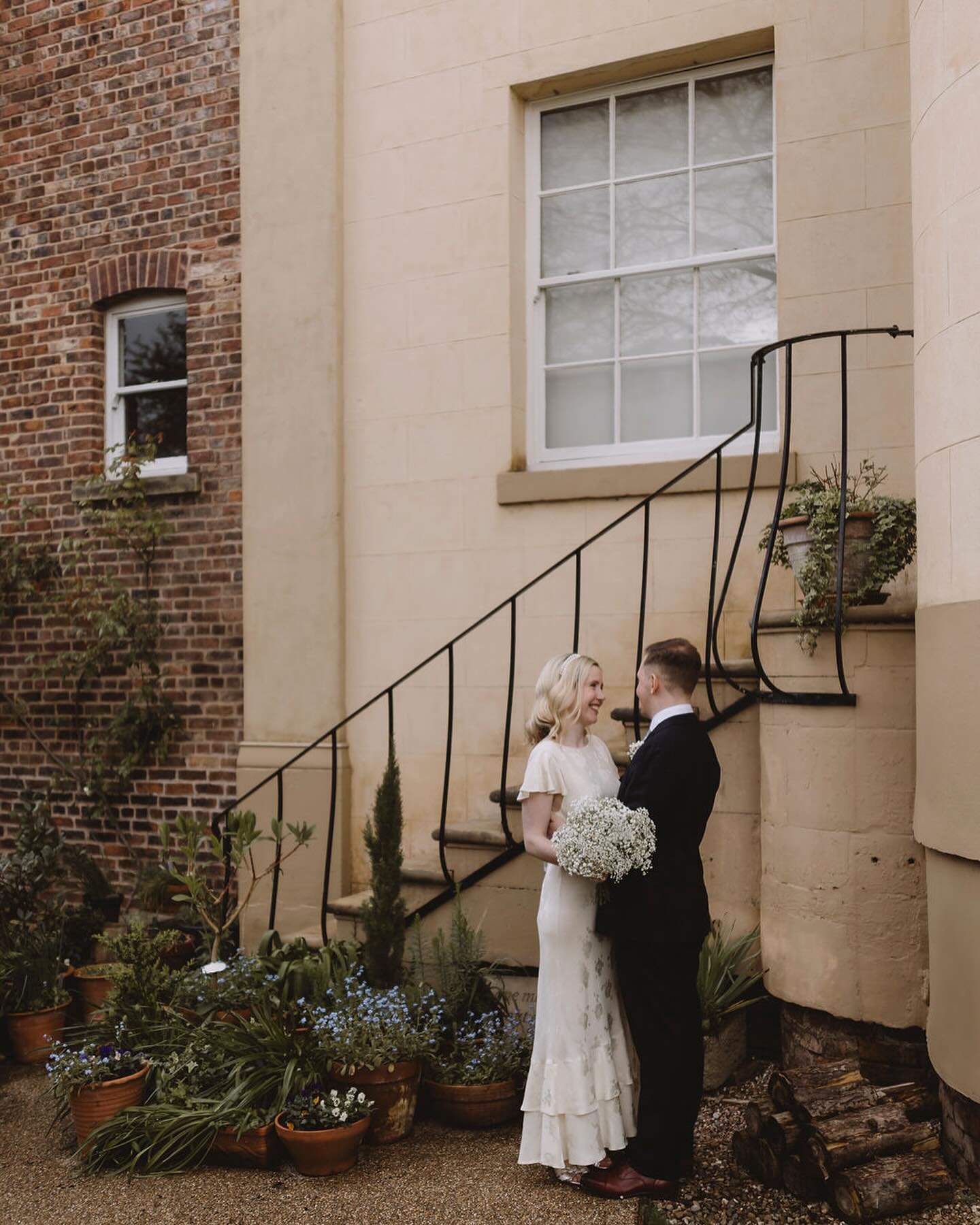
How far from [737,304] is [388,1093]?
12.7ft

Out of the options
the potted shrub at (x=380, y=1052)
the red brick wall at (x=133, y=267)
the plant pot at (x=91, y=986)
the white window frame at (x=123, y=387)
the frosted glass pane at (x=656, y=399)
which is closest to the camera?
the potted shrub at (x=380, y=1052)

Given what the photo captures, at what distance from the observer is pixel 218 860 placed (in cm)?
605

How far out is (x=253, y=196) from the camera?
21.7 feet

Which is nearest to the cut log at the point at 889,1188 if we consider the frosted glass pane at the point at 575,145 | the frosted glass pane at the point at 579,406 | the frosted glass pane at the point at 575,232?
the frosted glass pane at the point at 579,406

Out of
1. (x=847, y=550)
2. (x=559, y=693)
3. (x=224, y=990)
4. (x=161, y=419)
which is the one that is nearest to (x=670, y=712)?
(x=559, y=693)

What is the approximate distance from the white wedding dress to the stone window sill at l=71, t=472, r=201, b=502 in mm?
3690

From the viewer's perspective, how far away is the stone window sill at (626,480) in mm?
5316

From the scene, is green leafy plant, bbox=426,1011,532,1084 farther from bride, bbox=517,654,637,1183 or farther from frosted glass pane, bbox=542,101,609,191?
frosted glass pane, bbox=542,101,609,191

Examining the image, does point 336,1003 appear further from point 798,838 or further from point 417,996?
point 798,838

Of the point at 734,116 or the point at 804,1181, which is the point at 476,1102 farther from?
the point at 734,116

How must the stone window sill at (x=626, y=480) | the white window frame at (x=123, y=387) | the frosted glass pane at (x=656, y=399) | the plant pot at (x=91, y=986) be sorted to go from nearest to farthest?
the stone window sill at (x=626, y=480) → the plant pot at (x=91, y=986) → the frosted glass pane at (x=656, y=399) → the white window frame at (x=123, y=387)

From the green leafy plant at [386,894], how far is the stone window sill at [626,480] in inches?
69.0

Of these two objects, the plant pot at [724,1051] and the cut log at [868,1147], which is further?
the plant pot at [724,1051]

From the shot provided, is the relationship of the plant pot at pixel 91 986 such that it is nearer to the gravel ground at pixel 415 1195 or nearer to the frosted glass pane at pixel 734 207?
the gravel ground at pixel 415 1195
